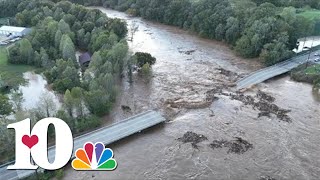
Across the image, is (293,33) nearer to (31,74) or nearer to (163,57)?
(163,57)

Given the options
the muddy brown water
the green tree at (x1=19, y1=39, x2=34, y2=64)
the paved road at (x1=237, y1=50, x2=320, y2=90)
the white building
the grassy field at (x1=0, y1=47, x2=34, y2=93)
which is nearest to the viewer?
the muddy brown water

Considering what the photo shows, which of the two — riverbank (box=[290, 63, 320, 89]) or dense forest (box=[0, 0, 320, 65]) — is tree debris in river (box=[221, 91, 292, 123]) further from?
dense forest (box=[0, 0, 320, 65])

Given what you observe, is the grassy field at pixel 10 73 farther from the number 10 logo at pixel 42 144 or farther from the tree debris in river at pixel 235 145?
the number 10 logo at pixel 42 144

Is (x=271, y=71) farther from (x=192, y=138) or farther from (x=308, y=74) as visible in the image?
(x=192, y=138)

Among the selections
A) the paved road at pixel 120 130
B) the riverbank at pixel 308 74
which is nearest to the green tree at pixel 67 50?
the paved road at pixel 120 130

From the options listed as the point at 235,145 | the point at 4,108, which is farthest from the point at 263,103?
the point at 4,108

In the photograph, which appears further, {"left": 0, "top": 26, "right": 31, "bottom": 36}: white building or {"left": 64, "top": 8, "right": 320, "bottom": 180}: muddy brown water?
{"left": 0, "top": 26, "right": 31, "bottom": 36}: white building

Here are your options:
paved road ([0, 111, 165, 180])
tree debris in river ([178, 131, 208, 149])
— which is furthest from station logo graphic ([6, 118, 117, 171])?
tree debris in river ([178, 131, 208, 149])
